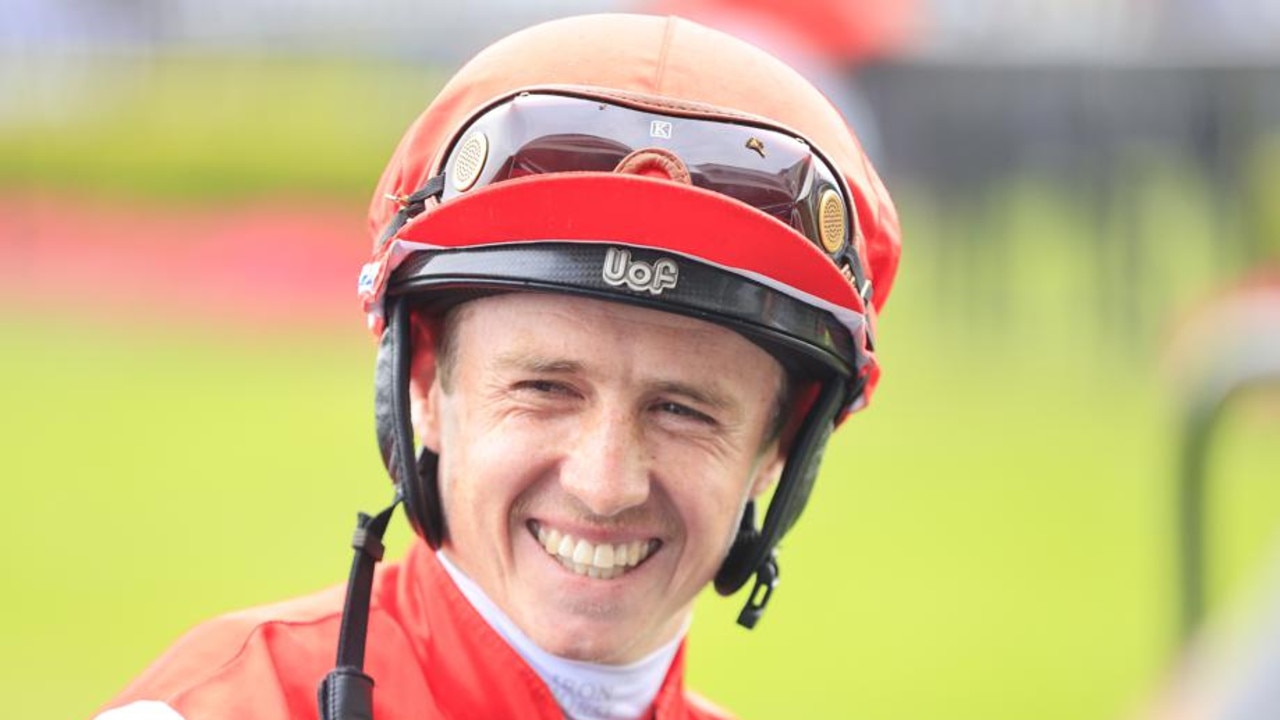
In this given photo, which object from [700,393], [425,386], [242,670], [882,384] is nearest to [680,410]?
[700,393]

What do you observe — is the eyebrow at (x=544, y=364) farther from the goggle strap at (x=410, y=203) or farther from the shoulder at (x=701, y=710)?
the shoulder at (x=701, y=710)

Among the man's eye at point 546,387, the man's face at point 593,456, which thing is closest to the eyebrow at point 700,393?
the man's face at point 593,456

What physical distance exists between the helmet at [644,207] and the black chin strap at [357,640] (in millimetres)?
62

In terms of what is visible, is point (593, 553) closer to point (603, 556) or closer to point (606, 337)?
point (603, 556)

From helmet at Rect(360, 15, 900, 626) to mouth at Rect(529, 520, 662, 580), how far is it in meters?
0.19

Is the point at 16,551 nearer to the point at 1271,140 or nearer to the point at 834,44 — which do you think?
the point at 834,44

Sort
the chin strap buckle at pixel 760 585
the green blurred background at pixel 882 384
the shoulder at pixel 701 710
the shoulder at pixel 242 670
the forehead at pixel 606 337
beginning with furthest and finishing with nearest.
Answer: the green blurred background at pixel 882 384
the shoulder at pixel 701 710
the chin strap buckle at pixel 760 585
the forehead at pixel 606 337
the shoulder at pixel 242 670

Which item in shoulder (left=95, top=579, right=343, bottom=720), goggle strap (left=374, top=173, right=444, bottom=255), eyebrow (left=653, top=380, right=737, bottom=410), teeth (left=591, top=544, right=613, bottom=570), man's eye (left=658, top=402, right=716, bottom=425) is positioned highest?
goggle strap (left=374, top=173, right=444, bottom=255)

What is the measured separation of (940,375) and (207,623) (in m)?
11.3

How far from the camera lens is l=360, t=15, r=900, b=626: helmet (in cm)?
248

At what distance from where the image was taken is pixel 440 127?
2.71 m

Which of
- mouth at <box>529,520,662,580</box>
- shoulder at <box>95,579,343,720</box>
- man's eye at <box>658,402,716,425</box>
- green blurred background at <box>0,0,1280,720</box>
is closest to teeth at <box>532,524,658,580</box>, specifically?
mouth at <box>529,520,662,580</box>

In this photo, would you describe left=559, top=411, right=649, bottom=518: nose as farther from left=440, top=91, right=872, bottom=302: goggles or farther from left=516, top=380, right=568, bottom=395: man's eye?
left=440, top=91, right=872, bottom=302: goggles

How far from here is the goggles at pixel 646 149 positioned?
2.51m
